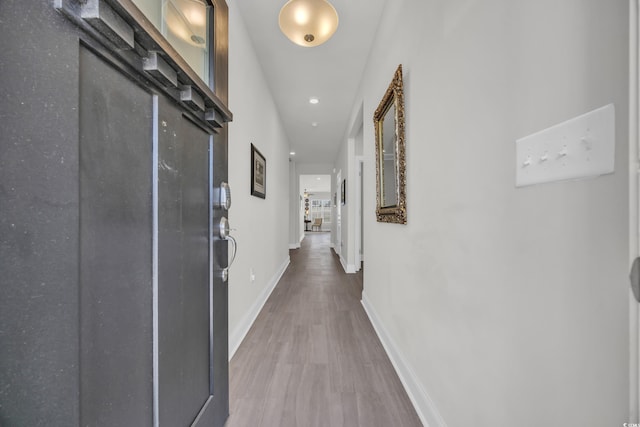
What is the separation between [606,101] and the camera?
50cm

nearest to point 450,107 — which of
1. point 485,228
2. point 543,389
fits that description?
point 485,228

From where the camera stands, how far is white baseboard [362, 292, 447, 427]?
48.1 inches

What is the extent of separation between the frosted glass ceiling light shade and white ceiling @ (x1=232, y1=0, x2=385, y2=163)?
3.97 ft

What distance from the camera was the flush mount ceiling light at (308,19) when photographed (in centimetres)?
163

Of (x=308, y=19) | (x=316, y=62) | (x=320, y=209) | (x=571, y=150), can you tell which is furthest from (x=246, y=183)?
(x=320, y=209)

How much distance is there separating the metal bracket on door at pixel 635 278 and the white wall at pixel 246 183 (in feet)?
6.27

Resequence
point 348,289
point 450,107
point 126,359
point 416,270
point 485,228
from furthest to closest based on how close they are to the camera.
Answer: point 348,289 → point 416,270 → point 450,107 → point 485,228 → point 126,359

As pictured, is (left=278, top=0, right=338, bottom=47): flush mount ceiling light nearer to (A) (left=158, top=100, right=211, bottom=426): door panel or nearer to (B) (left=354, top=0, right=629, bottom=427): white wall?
(B) (left=354, top=0, right=629, bottom=427): white wall

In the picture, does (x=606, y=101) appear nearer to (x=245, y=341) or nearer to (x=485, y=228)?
(x=485, y=228)

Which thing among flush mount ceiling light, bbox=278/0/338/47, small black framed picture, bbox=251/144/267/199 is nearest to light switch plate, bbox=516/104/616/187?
flush mount ceiling light, bbox=278/0/338/47

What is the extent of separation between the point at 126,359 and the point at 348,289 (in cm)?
320

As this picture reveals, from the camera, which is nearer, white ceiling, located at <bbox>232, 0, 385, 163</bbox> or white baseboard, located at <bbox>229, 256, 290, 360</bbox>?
white baseboard, located at <bbox>229, 256, 290, 360</bbox>

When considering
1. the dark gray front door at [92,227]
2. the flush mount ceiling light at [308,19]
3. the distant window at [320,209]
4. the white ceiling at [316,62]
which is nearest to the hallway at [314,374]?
the dark gray front door at [92,227]

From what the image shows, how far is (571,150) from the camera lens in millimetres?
563
